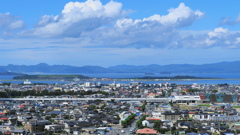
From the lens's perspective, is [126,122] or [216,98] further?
[216,98]

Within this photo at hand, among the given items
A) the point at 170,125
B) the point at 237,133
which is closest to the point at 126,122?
the point at 170,125

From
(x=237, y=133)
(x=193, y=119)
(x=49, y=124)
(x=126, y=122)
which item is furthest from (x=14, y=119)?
(x=237, y=133)

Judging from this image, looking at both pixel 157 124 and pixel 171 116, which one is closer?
pixel 157 124

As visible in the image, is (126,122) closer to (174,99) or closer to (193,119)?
(193,119)

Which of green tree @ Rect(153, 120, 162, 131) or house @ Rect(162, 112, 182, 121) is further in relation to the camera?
house @ Rect(162, 112, 182, 121)

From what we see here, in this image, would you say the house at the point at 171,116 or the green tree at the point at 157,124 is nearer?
the green tree at the point at 157,124

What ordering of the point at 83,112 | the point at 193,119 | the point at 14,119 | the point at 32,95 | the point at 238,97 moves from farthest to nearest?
the point at 32,95 → the point at 238,97 → the point at 83,112 → the point at 193,119 → the point at 14,119

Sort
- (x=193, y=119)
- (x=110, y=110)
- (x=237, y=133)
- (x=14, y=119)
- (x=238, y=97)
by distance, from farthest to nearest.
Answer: (x=238, y=97)
(x=110, y=110)
(x=193, y=119)
(x=14, y=119)
(x=237, y=133)

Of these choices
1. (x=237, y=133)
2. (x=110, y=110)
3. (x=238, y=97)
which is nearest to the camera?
(x=237, y=133)

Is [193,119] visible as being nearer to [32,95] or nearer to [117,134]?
[117,134]
